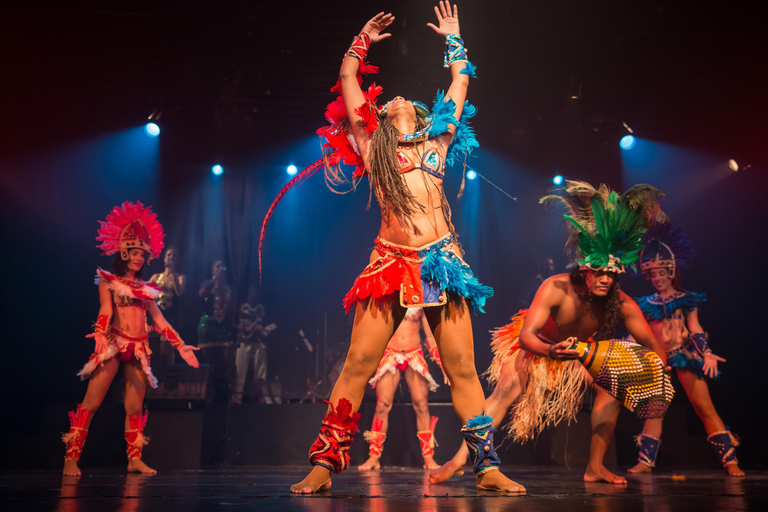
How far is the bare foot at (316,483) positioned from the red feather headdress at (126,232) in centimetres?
334

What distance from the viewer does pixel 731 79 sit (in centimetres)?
635

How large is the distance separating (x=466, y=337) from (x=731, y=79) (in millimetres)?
5492

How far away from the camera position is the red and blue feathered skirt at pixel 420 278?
2461 millimetres

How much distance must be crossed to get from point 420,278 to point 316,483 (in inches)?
35.6

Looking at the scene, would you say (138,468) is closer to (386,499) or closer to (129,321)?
(129,321)

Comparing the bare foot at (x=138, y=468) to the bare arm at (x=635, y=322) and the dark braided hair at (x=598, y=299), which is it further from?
the bare arm at (x=635, y=322)

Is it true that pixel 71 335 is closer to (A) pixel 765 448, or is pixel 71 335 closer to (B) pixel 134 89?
(B) pixel 134 89

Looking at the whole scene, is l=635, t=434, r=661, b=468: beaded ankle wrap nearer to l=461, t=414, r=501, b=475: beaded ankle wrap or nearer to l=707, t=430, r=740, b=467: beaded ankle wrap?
l=707, t=430, r=740, b=467: beaded ankle wrap

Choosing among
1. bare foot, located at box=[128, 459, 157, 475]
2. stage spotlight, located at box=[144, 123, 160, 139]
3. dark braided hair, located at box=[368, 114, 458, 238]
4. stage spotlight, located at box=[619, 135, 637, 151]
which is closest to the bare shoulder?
dark braided hair, located at box=[368, 114, 458, 238]

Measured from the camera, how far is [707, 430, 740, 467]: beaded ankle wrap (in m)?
4.24

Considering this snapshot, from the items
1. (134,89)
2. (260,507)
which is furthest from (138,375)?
(134,89)

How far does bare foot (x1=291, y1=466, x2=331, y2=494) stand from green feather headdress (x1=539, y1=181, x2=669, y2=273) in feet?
5.55

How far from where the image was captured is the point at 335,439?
2.44 metres

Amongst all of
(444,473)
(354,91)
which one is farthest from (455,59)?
(444,473)
